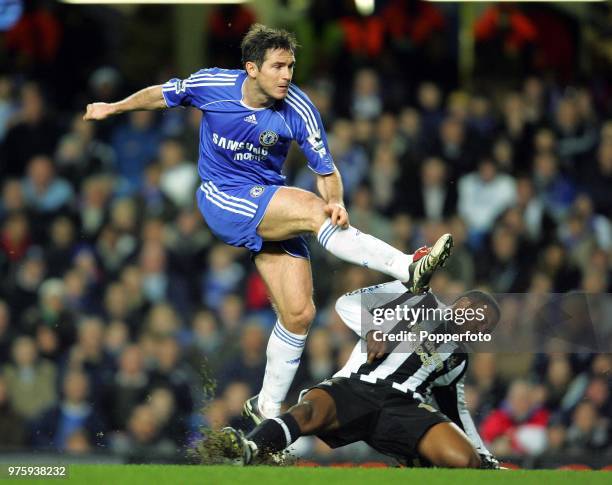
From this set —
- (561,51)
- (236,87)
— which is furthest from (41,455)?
(561,51)

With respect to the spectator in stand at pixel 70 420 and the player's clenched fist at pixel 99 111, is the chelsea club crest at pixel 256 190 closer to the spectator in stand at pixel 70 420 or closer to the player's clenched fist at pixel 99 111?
the player's clenched fist at pixel 99 111

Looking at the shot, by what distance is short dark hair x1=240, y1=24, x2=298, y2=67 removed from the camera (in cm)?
778

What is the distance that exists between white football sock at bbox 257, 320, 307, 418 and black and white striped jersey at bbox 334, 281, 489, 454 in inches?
12.2

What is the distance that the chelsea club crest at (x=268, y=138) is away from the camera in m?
7.91

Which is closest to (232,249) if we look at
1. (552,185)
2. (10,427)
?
(10,427)

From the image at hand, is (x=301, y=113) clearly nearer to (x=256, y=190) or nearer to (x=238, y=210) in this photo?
(x=256, y=190)

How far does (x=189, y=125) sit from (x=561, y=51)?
387cm

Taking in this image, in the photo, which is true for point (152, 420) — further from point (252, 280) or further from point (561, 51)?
point (561, 51)

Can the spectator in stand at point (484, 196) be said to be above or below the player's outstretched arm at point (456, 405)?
above

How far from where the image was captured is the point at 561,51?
13695mm

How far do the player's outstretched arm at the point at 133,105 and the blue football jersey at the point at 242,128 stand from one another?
55 millimetres

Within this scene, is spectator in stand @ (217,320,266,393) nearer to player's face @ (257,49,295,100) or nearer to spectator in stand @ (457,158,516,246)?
spectator in stand @ (457,158,516,246)

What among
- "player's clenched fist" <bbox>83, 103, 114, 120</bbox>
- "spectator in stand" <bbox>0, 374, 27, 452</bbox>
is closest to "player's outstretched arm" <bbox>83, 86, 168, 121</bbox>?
"player's clenched fist" <bbox>83, 103, 114, 120</bbox>

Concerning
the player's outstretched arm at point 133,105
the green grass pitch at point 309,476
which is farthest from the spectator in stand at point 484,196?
the green grass pitch at point 309,476
